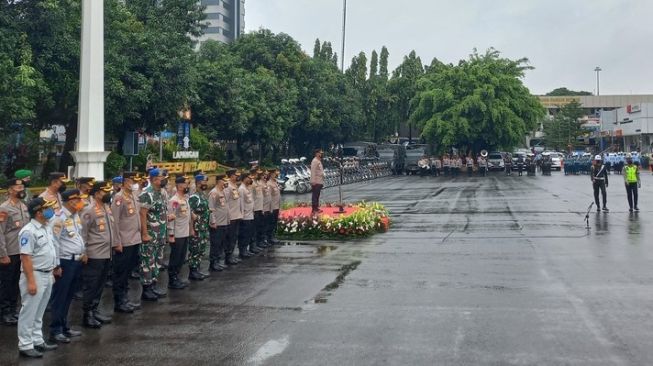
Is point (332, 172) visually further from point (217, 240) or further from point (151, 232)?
point (151, 232)

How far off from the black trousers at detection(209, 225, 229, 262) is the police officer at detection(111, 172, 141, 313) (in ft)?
9.64

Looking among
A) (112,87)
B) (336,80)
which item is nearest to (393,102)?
(336,80)

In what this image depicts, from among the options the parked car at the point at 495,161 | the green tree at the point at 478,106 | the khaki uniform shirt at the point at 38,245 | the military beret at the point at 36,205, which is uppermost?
the green tree at the point at 478,106

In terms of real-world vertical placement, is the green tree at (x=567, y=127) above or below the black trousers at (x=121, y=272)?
above

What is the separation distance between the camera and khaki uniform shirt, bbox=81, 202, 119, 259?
28.1ft

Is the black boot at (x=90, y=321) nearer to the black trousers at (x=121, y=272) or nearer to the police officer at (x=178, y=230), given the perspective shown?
the black trousers at (x=121, y=272)

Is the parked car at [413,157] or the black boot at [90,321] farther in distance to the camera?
the parked car at [413,157]

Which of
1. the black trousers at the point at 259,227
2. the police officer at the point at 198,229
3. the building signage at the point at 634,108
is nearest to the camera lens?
the police officer at the point at 198,229

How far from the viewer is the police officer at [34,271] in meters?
7.19

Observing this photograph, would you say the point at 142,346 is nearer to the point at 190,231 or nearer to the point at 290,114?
the point at 190,231

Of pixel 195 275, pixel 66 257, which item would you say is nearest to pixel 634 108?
pixel 195 275

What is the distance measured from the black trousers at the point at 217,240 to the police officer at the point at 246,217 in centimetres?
96

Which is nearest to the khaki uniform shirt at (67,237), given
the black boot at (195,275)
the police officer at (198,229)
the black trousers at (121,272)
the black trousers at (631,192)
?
the black trousers at (121,272)

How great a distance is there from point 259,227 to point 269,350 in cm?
774
